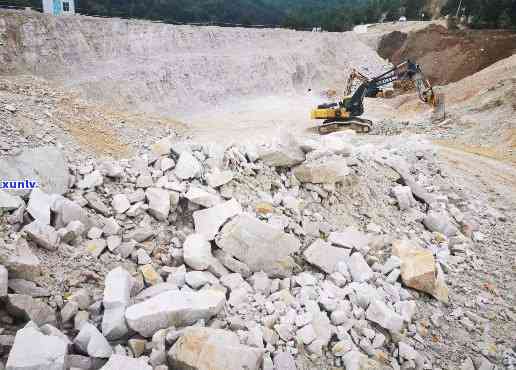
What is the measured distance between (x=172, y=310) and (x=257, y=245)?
60.1 inches

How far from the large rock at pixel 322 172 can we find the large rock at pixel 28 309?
13.4 ft

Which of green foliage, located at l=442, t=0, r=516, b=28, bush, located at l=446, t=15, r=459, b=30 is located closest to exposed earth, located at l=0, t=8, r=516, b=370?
green foliage, located at l=442, t=0, r=516, b=28

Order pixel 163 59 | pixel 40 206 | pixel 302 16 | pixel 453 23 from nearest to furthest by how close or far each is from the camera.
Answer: pixel 40 206 → pixel 163 59 → pixel 453 23 → pixel 302 16

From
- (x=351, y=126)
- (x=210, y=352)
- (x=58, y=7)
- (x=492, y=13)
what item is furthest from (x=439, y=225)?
(x=492, y=13)

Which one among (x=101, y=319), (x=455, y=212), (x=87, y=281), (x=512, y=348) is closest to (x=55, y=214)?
(x=87, y=281)

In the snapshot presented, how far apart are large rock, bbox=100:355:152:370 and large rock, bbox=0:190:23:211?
220 centimetres

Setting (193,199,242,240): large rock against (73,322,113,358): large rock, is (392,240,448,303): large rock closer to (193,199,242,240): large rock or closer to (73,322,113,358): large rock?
(193,199,242,240): large rock

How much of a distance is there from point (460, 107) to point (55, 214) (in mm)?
15523

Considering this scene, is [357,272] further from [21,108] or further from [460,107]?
[460,107]

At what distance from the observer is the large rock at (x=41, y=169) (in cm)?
464

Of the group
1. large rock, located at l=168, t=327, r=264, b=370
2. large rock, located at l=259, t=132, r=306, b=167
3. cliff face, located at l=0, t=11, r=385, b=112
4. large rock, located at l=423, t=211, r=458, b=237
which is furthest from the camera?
cliff face, located at l=0, t=11, r=385, b=112

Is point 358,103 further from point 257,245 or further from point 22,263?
point 22,263

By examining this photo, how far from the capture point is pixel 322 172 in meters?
6.15

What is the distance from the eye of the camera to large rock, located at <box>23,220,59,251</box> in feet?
12.7
